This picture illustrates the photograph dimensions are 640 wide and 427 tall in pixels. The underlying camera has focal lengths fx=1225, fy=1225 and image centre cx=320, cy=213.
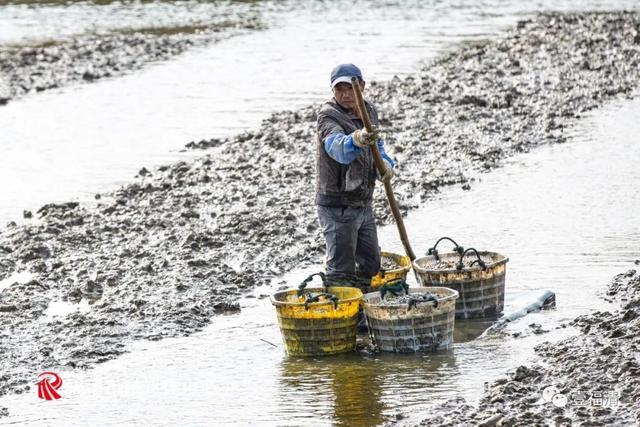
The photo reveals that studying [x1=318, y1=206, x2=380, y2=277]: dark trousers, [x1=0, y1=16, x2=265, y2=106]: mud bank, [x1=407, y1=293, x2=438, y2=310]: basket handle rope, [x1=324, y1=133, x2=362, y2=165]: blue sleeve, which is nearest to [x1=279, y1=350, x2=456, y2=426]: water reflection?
[x1=407, y1=293, x2=438, y2=310]: basket handle rope

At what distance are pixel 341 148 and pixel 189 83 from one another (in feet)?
52.3

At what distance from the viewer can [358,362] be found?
26.7 feet

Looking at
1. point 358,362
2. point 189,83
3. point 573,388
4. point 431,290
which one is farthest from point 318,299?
point 189,83

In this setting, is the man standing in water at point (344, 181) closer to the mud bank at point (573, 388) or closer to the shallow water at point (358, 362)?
the shallow water at point (358, 362)

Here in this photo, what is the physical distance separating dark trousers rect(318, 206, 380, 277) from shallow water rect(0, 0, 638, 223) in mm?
5525

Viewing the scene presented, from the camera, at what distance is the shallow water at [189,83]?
1608cm

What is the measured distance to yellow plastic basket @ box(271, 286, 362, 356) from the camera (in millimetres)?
8133

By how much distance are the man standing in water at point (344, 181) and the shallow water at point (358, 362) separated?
808mm

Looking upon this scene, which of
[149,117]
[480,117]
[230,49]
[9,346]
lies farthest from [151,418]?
[230,49]

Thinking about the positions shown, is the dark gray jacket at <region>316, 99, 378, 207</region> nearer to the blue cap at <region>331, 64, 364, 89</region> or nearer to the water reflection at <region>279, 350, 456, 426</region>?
the blue cap at <region>331, 64, 364, 89</region>

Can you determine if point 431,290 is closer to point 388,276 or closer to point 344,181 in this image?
point 388,276

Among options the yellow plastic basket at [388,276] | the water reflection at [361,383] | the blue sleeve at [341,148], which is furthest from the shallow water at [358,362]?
the blue sleeve at [341,148]

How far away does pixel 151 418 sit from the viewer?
736 centimetres

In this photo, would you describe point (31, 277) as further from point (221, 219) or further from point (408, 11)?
point (408, 11)
